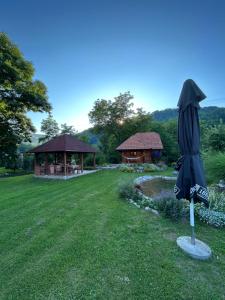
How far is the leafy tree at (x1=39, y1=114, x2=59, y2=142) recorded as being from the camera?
2925cm

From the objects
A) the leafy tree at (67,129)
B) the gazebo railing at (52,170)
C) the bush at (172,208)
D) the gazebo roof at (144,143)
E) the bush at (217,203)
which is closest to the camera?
the bush at (172,208)

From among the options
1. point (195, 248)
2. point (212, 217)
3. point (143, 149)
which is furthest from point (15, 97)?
point (195, 248)

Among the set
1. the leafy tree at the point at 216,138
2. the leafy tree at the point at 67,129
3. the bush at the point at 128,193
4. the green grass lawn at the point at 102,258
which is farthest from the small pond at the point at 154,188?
the leafy tree at the point at 67,129

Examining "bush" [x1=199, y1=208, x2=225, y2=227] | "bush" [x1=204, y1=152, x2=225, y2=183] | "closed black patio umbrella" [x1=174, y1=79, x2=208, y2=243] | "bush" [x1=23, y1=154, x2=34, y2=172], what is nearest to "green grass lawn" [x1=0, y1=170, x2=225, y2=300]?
"bush" [x1=199, y1=208, x2=225, y2=227]

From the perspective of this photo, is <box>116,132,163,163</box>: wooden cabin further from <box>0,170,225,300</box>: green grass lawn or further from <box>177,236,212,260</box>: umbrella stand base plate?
<box>177,236,212,260</box>: umbrella stand base plate

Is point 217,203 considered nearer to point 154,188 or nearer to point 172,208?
point 172,208

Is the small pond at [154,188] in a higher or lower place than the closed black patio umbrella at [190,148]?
lower

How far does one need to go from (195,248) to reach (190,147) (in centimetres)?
190

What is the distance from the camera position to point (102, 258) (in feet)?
9.97

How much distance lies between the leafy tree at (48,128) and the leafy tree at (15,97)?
35.0ft

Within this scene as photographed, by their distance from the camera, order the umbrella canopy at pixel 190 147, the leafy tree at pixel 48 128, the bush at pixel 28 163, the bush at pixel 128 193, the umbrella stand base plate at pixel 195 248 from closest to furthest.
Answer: the umbrella stand base plate at pixel 195 248, the umbrella canopy at pixel 190 147, the bush at pixel 128 193, the bush at pixel 28 163, the leafy tree at pixel 48 128

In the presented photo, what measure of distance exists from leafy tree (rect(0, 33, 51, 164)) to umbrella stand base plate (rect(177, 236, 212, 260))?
1501cm

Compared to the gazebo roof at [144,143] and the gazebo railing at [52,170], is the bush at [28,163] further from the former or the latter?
the gazebo roof at [144,143]

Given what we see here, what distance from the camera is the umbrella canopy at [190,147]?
3.27 metres
